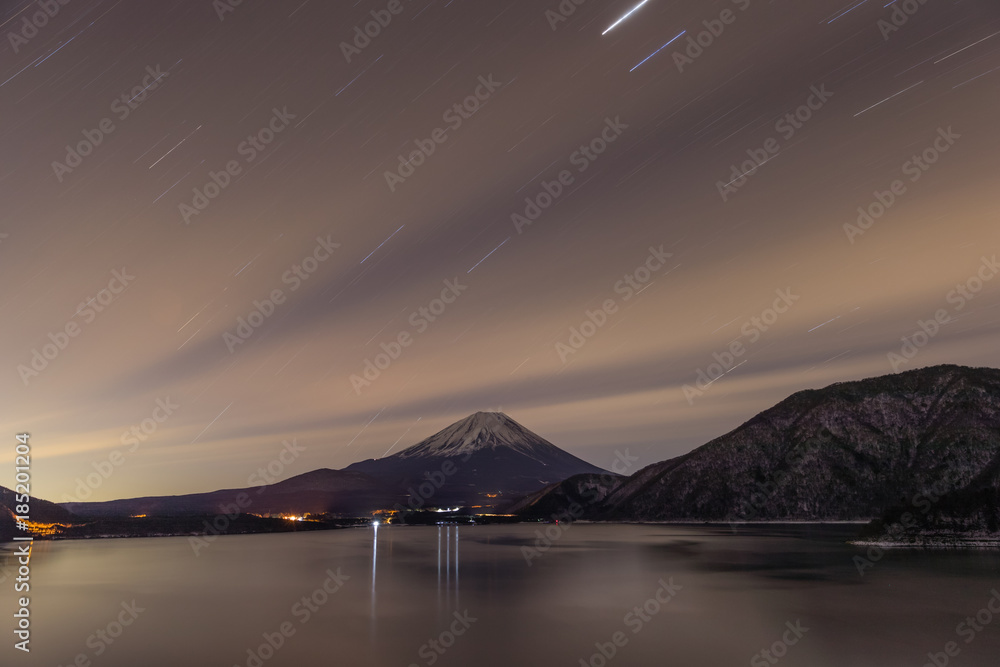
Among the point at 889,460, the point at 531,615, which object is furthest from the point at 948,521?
the point at 889,460

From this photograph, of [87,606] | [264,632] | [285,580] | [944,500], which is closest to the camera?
[264,632]

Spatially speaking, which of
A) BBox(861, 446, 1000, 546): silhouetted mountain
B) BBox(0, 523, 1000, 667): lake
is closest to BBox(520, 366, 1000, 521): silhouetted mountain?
BBox(861, 446, 1000, 546): silhouetted mountain

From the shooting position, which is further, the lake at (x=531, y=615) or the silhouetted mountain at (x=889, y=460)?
the silhouetted mountain at (x=889, y=460)

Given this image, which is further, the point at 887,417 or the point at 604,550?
the point at 887,417

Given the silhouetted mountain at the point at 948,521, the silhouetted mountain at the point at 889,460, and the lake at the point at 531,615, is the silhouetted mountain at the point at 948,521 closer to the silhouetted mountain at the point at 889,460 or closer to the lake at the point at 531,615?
the lake at the point at 531,615

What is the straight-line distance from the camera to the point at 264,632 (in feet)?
112

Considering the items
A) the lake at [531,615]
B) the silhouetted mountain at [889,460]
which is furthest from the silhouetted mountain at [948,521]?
the silhouetted mountain at [889,460]

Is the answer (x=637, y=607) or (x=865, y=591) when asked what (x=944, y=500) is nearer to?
(x=865, y=591)

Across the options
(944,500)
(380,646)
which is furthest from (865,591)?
(944,500)

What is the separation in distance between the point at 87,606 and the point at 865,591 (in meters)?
53.6

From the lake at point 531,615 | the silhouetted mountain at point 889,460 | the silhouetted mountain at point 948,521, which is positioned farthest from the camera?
the silhouetted mountain at point 889,460

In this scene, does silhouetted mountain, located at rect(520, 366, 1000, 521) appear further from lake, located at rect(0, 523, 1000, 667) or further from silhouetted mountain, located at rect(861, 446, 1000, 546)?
lake, located at rect(0, 523, 1000, 667)

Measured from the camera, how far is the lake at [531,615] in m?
28.2

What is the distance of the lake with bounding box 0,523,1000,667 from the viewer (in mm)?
28203
